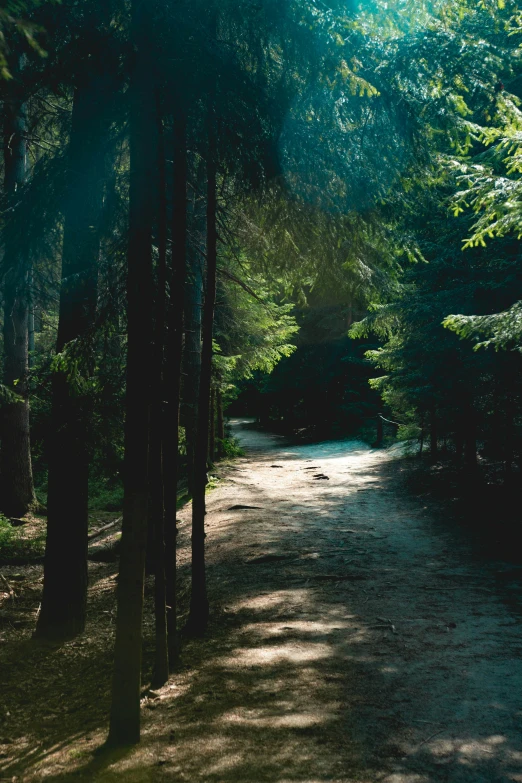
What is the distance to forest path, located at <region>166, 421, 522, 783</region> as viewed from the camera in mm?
4082

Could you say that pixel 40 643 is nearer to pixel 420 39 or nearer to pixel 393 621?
pixel 393 621

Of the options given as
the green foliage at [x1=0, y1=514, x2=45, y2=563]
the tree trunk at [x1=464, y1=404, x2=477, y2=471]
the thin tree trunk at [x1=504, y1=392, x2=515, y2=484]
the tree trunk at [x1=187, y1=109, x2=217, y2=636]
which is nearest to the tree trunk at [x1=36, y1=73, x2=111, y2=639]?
the tree trunk at [x1=187, y1=109, x2=217, y2=636]

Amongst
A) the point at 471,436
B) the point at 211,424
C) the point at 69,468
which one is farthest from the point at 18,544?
the point at 471,436

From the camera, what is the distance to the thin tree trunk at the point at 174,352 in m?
5.85

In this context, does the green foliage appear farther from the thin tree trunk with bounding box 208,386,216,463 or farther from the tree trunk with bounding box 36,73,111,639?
the thin tree trunk with bounding box 208,386,216,463

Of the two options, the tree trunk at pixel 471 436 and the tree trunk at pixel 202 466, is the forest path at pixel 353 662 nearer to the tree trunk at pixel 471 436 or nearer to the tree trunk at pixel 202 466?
the tree trunk at pixel 202 466

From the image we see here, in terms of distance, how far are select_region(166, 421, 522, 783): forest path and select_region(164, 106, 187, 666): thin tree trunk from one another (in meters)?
0.85

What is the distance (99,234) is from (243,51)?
2.40m

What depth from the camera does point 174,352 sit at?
20.0ft

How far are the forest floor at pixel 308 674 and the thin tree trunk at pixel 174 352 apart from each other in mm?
850

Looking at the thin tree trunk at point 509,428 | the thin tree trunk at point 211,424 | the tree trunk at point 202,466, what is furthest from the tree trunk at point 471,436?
the tree trunk at point 202,466

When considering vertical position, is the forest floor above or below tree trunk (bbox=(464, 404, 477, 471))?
below

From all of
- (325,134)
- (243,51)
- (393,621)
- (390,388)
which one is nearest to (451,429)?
(390,388)

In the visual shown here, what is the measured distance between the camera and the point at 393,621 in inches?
271
